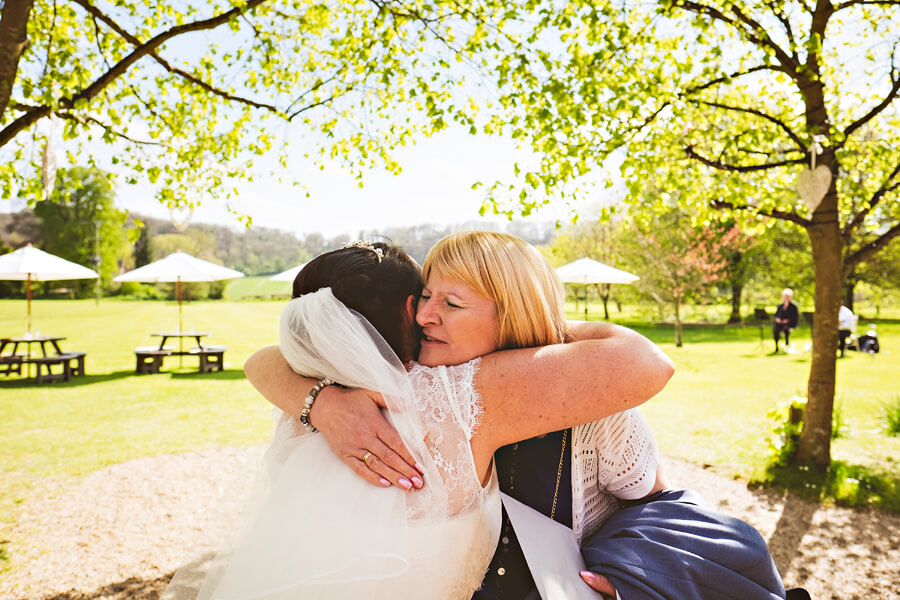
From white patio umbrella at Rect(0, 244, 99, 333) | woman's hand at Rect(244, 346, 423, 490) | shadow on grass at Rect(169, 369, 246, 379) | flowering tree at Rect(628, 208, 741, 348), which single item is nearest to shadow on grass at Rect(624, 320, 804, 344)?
flowering tree at Rect(628, 208, 741, 348)

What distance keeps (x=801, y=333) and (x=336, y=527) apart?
34.5 m

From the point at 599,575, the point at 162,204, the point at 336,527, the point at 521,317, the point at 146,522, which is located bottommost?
the point at 146,522

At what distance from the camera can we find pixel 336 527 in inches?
61.7

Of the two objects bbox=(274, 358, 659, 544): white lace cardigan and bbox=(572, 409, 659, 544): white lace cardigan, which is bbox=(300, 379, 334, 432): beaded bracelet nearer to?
bbox=(274, 358, 659, 544): white lace cardigan

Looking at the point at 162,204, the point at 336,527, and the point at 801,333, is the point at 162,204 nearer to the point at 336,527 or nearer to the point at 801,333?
the point at 336,527

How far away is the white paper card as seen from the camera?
5.42ft

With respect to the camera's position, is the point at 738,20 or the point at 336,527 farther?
the point at 738,20

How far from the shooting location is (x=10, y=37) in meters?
3.23

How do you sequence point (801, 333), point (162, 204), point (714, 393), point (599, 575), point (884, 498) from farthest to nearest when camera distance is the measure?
point (801, 333), point (714, 393), point (884, 498), point (162, 204), point (599, 575)

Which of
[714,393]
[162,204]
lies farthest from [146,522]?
[714,393]

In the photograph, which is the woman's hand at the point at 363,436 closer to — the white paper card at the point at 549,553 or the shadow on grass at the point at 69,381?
the white paper card at the point at 549,553

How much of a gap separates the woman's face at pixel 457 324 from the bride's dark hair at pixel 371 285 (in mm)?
94

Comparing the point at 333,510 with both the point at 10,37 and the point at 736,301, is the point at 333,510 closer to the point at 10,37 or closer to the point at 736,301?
the point at 10,37

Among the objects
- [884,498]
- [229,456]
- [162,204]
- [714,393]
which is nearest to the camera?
[162,204]
